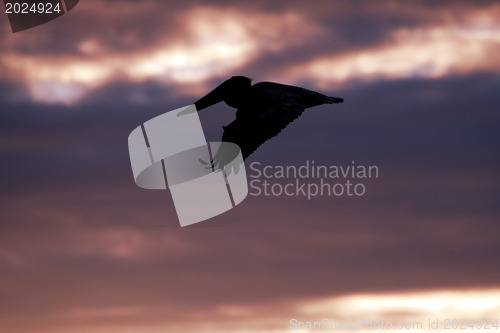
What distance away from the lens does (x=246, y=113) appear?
22.9 meters

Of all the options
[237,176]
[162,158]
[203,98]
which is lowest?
[237,176]

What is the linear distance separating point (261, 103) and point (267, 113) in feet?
3.95

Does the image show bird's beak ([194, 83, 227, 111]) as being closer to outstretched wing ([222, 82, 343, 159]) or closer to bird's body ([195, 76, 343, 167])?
bird's body ([195, 76, 343, 167])

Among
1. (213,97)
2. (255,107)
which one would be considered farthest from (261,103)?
(213,97)

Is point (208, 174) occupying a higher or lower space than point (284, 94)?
lower

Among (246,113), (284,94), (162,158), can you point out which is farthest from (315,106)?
(162,158)

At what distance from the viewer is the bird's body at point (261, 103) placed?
2097cm

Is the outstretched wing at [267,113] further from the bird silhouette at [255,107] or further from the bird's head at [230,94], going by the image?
the bird's head at [230,94]

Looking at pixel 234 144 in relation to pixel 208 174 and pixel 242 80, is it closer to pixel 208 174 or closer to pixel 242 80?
pixel 208 174

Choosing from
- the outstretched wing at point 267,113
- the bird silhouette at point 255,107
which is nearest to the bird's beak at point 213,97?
the bird silhouette at point 255,107

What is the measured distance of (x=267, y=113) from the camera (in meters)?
22.7

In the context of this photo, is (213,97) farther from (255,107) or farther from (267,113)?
(267,113)

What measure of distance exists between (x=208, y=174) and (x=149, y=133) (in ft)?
13.2

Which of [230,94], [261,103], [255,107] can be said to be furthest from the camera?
[230,94]
